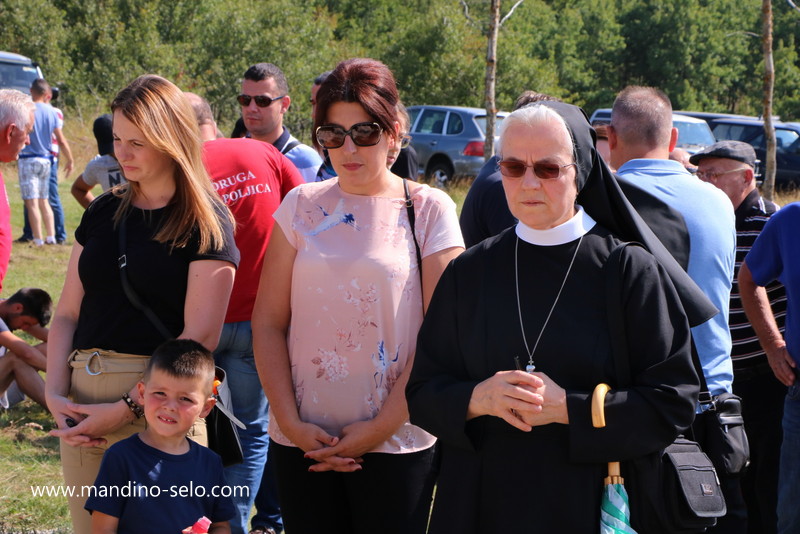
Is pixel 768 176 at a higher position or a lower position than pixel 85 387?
lower

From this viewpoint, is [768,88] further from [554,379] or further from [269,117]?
[554,379]

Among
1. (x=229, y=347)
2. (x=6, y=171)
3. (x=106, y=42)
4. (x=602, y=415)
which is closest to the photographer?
(x=602, y=415)

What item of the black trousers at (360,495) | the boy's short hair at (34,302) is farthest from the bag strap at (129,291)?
the boy's short hair at (34,302)

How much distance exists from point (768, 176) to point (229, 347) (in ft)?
50.7

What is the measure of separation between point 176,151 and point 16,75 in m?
17.3

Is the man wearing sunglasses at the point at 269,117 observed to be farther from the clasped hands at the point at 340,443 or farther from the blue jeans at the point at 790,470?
the blue jeans at the point at 790,470

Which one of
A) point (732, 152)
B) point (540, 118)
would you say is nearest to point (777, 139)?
point (732, 152)

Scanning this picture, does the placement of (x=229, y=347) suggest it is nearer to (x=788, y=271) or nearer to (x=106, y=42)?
(x=788, y=271)

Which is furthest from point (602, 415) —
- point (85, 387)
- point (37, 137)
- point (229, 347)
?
point (37, 137)

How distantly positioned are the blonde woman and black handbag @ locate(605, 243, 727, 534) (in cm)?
143

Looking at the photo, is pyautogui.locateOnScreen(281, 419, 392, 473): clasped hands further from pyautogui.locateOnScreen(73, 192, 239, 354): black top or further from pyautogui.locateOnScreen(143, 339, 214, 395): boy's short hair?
pyautogui.locateOnScreen(73, 192, 239, 354): black top

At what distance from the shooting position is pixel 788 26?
41375mm

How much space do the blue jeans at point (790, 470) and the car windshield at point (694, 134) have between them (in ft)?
57.8

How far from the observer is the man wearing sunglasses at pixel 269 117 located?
5059 mm
